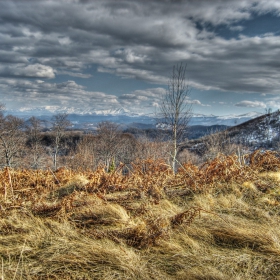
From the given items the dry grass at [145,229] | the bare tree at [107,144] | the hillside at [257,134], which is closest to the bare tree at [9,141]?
the bare tree at [107,144]

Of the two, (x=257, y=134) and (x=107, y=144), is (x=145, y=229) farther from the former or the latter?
(x=257, y=134)

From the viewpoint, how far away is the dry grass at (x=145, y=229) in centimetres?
199

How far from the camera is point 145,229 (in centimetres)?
258

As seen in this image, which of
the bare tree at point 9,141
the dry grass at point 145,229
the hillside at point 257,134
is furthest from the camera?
the hillside at point 257,134

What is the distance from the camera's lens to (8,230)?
259 cm

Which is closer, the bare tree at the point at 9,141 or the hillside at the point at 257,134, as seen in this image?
the bare tree at the point at 9,141

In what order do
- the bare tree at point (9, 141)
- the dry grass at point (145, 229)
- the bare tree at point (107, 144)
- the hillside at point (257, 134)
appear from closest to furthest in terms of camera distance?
the dry grass at point (145, 229) → the bare tree at point (9, 141) → the bare tree at point (107, 144) → the hillside at point (257, 134)

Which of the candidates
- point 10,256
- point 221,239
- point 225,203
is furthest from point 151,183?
point 10,256

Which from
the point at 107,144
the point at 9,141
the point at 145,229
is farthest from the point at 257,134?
the point at 145,229

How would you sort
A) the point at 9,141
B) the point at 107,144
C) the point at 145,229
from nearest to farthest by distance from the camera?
the point at 145,229 → the point at 9,141 → the point at 107,144

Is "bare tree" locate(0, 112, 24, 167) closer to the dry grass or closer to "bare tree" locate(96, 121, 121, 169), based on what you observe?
"bare tree" locate(96, 121, 121, 169)

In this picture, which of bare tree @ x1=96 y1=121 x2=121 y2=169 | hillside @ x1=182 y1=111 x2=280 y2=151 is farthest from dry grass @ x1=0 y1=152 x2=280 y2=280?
hillside @ x1=182 y1=111 x2=280 y2=151

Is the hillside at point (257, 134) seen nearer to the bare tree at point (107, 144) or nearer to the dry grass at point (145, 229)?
the bare tree at point (107, 144)

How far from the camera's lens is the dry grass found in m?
1.99
